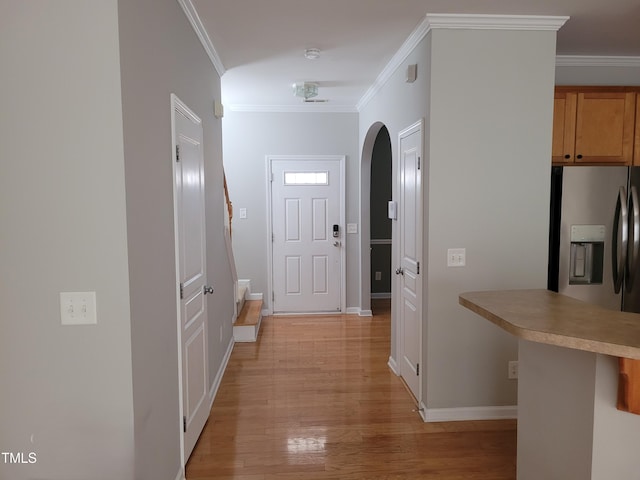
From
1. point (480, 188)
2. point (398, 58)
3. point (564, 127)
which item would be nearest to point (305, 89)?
point (398, 58)

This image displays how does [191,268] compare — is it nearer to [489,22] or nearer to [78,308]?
[78,308]

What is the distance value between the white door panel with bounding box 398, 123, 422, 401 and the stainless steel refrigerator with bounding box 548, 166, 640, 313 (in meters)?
0.91

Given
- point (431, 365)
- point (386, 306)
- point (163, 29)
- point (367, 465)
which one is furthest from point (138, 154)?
point (386, 306)

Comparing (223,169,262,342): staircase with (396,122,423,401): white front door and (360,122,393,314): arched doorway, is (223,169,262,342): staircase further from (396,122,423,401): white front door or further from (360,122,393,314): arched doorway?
(360,122,393,314): arched doorway

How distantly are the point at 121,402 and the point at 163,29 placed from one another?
1.70 meters

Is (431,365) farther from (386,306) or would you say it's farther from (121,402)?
(386,306)

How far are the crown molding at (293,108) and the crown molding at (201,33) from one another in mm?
1612

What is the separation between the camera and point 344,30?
2977mm

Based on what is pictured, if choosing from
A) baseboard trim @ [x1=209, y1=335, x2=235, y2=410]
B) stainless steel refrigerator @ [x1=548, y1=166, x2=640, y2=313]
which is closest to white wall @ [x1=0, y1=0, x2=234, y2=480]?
baseboard trim @ [x1=209, y1=335, x2=235, y2=410]

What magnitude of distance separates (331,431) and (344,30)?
8.87 feet

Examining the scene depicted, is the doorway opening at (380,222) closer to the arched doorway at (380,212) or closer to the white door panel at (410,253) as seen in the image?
the arched doorway at (380,212)

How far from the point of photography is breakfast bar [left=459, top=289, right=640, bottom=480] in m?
1.42

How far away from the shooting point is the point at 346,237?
567 centimetres

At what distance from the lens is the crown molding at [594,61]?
346cm
